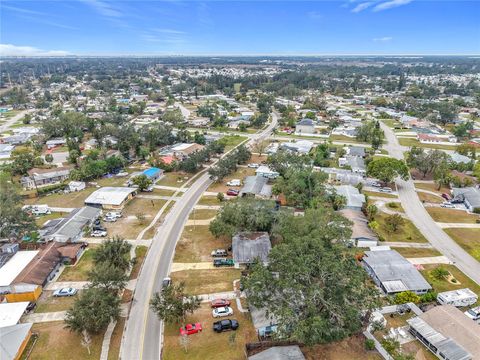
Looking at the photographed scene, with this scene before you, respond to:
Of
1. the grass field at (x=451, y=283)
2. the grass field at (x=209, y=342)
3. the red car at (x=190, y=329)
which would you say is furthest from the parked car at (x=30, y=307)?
the grass field at (x=451, y=283)

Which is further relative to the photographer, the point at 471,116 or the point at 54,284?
the point at 471,116

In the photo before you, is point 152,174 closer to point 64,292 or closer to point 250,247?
point 250,247

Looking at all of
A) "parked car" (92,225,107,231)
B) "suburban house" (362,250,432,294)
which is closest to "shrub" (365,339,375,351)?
"suburban house" (362,250,432,294)

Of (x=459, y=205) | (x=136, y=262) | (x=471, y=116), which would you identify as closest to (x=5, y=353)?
(x=136, y=262)

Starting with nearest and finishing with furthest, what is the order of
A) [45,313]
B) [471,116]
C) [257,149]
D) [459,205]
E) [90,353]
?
[90,353], [45,313], [459,205], [257,149], [471,116]

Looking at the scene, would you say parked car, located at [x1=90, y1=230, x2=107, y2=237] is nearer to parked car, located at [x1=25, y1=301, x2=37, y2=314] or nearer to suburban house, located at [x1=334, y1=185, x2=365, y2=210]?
parked car, located at [x1=25, y1=301, x2=37, y2=314]

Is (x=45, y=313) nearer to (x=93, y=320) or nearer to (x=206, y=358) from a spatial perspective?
(x=93, y=320)

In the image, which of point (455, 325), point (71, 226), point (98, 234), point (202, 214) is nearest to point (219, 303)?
point (202, 214)
